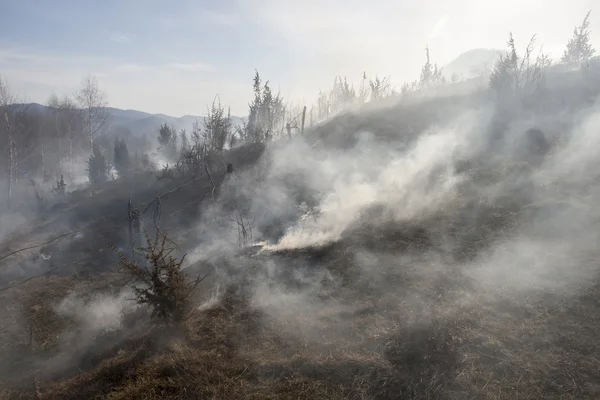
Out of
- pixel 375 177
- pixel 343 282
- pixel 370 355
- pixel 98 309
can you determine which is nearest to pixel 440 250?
pixel 343 282

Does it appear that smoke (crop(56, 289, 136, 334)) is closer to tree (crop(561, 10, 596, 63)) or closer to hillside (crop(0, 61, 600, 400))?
hillside (crop(0, 61, 600, 400))

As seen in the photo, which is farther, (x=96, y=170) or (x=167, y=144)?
(x=167, y=144)

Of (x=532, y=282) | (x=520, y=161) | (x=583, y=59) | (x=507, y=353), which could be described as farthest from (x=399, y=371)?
(x=583, y=59)

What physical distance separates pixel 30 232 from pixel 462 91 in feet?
127

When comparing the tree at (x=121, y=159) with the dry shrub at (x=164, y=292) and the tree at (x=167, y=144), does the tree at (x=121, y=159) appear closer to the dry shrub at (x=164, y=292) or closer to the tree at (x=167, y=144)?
the tree at (x=167, y=144)

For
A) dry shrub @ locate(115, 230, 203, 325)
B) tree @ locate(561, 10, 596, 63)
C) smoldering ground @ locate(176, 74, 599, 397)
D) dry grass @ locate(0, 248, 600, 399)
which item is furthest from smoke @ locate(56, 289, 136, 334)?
tree @ locate(561, 10, 596, 63)

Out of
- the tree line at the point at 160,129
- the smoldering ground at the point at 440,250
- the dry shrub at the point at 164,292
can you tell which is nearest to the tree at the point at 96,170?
the tree line at the point at 160,129

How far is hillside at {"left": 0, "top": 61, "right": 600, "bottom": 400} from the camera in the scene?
6918 mm

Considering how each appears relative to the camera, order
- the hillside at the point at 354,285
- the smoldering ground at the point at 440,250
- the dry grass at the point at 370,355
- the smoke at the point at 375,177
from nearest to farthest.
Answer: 1. the dry grass at the point at 370,355
2. the hillside at the point at 354,285
3. the smoldering ground at the point at 440,250
4. the smoke at the point at 375,177

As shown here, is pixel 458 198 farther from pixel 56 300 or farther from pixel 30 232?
pixel 30 232

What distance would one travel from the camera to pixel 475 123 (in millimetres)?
26406

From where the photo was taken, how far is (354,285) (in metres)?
11.0

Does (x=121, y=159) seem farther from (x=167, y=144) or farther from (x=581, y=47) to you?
(x=581, y=47)

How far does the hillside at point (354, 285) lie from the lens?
22.7 ft
